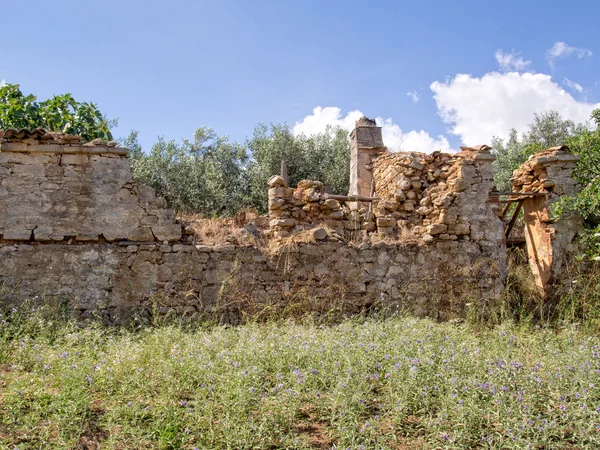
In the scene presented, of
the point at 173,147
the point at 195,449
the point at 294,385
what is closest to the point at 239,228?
the point at 294,385

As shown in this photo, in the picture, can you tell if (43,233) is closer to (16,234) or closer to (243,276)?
(16,234)

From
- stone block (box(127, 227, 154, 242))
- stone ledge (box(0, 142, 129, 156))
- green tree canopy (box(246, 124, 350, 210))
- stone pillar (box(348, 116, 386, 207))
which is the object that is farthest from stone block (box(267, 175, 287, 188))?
green tree canopy (box(246, 124, 350, 210))

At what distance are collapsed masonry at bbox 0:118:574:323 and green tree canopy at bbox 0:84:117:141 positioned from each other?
6.12 metres

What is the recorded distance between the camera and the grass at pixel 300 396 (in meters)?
4.11

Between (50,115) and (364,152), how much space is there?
8.39 meters

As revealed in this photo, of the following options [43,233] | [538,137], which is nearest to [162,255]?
[43,233]

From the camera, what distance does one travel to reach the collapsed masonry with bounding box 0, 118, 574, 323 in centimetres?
761

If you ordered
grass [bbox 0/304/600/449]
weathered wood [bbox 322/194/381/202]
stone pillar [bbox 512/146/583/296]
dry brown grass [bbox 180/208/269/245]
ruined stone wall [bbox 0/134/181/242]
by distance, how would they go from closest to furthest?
1. grass [bbox 0/304/600/449]
2. ruined stone wall [bbox 0/134/181/242]
3. dry brown grass [bbox 180/208/269/245]
4. weathered wood [bbox 322/194/381/202]
5. stone pillar [bbox 512/146/583/296]

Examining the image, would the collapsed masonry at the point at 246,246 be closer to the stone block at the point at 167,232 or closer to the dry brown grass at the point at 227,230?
the stone block at the point at 167,232

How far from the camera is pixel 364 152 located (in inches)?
496

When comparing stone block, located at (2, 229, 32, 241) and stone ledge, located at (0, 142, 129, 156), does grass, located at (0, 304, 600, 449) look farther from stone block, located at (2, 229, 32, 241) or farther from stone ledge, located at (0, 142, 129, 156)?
stone ledge, located at (0, 142, 129, 156)

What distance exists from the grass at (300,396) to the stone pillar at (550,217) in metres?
3.59

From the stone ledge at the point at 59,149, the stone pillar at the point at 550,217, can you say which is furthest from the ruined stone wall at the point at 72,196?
the stone pillar at the point at 550,217

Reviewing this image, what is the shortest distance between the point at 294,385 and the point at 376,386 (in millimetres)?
877
